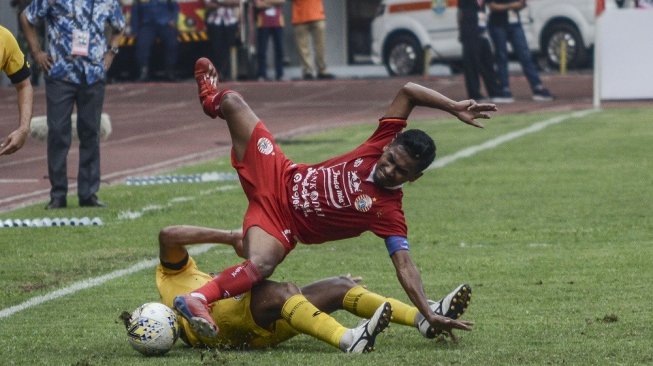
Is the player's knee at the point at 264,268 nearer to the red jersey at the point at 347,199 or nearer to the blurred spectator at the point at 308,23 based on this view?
the red jersey at the point at 347,199

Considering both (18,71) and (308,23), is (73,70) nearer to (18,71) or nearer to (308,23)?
(18,71)

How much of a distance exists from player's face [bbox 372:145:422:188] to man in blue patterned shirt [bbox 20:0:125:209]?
21.2 ft

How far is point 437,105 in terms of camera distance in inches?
325

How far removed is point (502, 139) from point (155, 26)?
1304 centimetres

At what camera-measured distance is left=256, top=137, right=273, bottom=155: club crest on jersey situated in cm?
879

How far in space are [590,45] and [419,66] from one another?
3.40 m

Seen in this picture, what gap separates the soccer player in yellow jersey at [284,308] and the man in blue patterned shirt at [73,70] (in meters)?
5.84

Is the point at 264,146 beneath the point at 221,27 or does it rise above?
above

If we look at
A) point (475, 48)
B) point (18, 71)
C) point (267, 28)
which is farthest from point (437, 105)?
point (267, 28)

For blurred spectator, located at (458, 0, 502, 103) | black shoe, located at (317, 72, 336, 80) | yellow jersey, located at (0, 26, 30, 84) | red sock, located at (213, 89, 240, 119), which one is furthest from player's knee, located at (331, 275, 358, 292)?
black shoe, located at (317, 72, 336, 80)

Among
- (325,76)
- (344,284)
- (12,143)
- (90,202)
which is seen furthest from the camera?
(325,76)

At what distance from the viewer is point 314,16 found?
3136 cm

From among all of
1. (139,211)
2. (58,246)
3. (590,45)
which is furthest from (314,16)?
(58,246)

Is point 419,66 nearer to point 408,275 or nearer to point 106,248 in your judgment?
point 106,248
